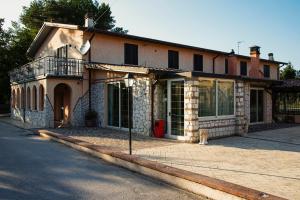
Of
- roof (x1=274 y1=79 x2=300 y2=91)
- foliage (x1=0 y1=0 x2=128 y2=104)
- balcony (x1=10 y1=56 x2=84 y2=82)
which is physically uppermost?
foliage (x1=0 y1=0 x2=128 y2=104)

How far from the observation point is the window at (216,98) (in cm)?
1301

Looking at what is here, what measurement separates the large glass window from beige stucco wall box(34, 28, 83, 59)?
863cm

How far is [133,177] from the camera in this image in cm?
760

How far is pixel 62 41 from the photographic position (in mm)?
21469

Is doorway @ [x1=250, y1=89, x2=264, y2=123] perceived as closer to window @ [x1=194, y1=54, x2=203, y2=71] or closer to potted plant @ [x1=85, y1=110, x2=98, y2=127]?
window @ [x1=194, y1=54, x2=203, y2=71]

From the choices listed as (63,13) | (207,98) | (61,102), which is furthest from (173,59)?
(63,13)

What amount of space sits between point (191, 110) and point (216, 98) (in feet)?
6.45

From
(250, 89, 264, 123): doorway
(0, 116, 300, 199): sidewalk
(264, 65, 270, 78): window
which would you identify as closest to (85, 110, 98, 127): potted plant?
(0, 116, 300, 199): sidewalk

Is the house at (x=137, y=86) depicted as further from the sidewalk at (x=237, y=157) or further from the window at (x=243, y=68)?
the sidewalk at (x=237, y=157)

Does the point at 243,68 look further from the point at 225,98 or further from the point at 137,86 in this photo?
the point at 137,86

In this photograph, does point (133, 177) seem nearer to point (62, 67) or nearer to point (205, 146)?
point (205, 146)

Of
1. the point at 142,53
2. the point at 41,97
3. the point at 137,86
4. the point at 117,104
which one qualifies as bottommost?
the point at 117,104

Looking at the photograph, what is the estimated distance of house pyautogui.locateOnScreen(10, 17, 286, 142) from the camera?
12992mm

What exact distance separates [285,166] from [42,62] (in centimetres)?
1576
